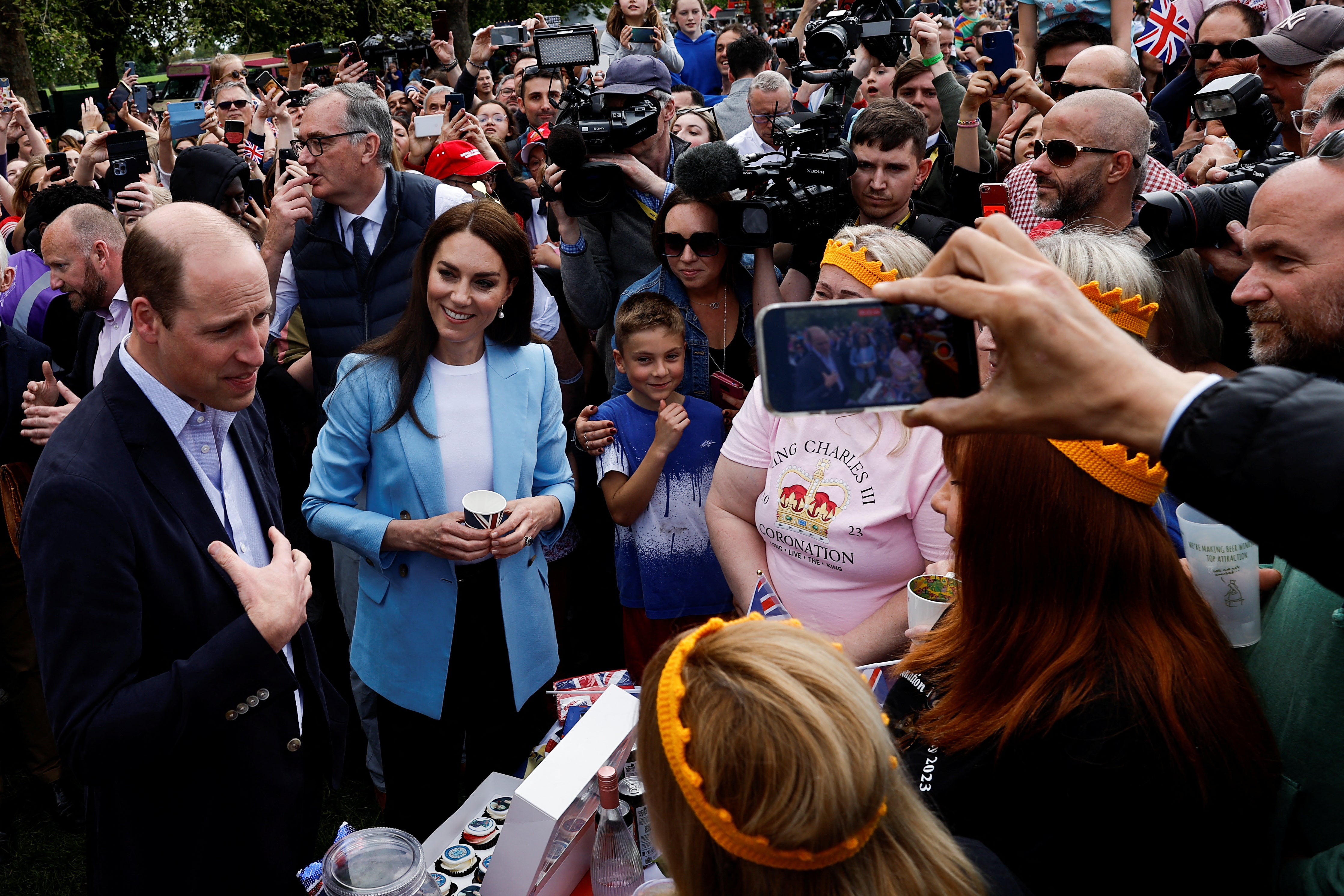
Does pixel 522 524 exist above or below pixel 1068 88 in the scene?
below

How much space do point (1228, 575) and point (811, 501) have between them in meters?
1.09

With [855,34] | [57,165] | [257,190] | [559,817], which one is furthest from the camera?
[57,165]

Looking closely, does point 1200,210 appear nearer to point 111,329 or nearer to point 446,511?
point 446,511

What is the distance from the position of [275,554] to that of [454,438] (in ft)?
3.07

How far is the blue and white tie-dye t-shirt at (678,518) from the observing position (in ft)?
11.9

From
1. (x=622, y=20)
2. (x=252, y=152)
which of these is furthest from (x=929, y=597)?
(x=622, y=20)

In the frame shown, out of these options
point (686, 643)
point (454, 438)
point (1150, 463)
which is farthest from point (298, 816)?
point (1150, 463)

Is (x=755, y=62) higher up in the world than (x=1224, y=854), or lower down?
higher up

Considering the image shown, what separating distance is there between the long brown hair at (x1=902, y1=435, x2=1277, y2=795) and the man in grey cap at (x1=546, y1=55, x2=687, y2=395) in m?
2.49

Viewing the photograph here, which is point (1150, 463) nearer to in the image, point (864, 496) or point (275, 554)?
point (864, 496)

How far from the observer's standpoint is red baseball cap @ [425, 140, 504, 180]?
16.8ft

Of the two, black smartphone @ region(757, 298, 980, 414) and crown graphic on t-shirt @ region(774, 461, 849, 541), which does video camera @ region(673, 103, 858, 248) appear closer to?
crown graphic on t-shirt @ region(774, 461, 849, 541)

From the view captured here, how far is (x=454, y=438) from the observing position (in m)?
3.09

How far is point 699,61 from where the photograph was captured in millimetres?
10188
